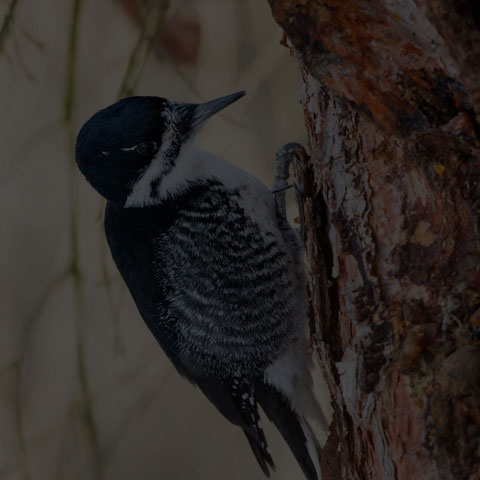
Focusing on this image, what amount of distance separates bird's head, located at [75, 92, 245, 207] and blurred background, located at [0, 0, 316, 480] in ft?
1.16

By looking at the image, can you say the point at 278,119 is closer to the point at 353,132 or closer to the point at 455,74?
the point at 353,132

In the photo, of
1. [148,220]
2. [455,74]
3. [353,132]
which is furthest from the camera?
[148,220]

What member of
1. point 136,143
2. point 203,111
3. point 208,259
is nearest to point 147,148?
point 136,143

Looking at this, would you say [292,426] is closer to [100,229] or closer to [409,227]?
[100,229]

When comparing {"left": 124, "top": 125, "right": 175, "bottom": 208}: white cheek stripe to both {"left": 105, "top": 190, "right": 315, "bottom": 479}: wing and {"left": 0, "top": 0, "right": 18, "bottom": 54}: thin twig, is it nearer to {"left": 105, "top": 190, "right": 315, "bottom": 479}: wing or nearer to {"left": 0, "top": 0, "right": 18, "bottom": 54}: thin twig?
{"left": 105, "top": 190, "right": 315, "bottom": 479}: wing

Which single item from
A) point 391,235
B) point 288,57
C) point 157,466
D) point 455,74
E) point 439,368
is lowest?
point 157,466

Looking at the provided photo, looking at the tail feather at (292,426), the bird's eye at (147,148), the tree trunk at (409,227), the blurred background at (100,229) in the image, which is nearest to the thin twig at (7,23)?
the blurred background at (100,229)

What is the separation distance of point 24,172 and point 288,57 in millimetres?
892

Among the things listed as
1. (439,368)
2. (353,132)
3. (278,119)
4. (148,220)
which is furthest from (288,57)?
(439,368)

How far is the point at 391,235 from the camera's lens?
3.26 ft

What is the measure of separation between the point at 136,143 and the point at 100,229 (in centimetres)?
43

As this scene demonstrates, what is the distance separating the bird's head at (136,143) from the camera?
4.89ft

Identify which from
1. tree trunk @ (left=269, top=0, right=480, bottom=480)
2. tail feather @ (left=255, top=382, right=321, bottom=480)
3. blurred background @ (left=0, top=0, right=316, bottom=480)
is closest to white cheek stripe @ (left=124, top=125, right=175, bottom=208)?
blurred background @ (left=0, top=0, right=316, bottom=480)

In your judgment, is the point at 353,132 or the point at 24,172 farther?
the point at 24,172
